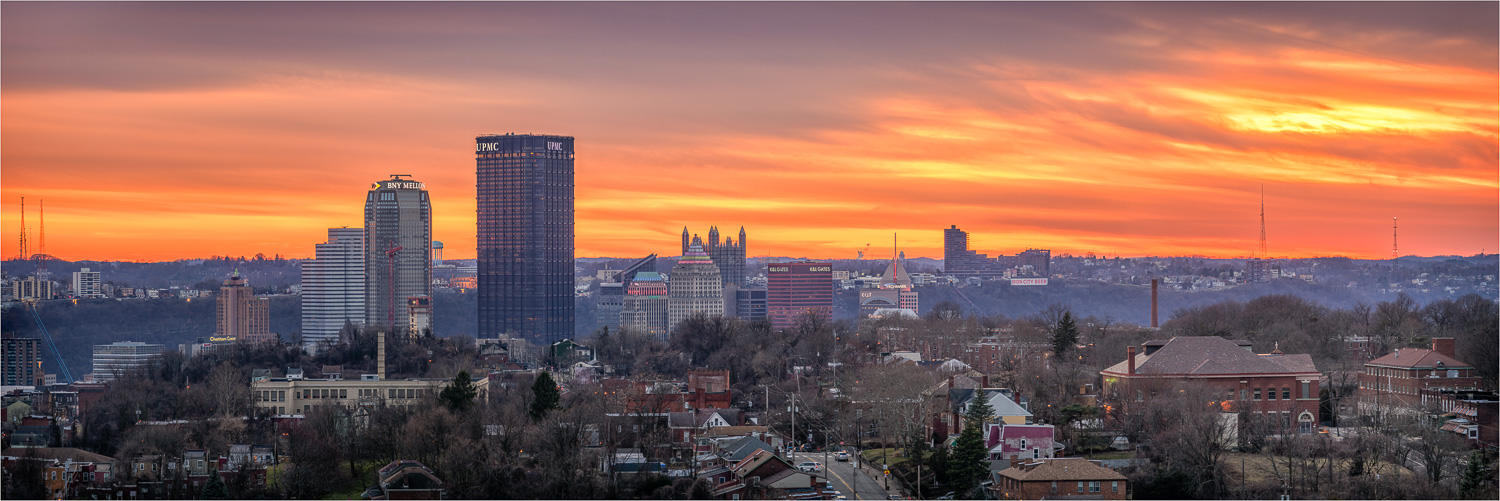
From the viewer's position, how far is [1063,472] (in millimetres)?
38125

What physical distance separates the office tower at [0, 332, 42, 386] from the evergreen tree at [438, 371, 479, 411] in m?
73.1

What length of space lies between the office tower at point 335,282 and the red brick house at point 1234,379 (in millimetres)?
148182

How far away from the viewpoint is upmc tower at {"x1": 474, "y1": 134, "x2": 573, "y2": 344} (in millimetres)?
183625

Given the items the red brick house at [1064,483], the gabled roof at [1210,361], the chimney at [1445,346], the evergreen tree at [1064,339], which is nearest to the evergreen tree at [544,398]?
the red brick house at [1064,483]

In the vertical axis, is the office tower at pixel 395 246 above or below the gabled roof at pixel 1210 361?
above

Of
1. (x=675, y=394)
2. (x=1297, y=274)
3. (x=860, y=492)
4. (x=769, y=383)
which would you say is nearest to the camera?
(x=860, y=492)

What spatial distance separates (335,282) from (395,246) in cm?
1033

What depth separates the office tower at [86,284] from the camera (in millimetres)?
153125

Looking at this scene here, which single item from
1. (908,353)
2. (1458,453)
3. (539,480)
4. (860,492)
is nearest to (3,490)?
(539,480)

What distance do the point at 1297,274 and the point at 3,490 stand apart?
17090cm

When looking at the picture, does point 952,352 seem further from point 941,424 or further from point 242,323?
point 242,323

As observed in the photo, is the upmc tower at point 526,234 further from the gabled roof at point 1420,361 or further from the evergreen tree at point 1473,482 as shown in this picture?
the evergreen tree at point 1473,482

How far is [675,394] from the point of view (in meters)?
60.3

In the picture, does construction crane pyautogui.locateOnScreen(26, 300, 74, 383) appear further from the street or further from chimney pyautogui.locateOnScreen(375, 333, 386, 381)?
the street
